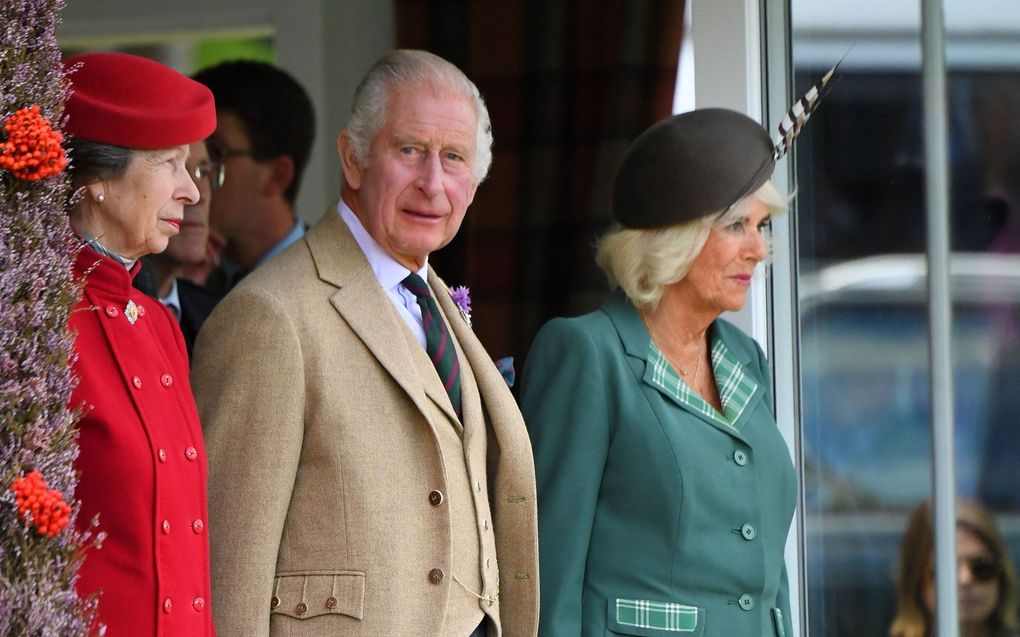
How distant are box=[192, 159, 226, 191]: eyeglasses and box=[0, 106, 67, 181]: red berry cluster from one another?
1.63 metres

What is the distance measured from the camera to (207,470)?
8.82 ft

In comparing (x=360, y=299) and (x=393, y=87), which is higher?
(x=393, y=87)

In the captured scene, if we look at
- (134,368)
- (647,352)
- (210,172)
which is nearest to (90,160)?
(134,368)

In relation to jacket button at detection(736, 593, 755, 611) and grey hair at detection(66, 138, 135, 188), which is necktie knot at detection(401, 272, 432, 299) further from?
jacket button at detection(736, 593, 755, 611)

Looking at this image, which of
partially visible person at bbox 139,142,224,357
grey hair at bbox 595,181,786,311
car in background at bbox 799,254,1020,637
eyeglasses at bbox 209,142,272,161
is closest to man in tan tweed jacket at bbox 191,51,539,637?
grey hair at bbox 595,181,786,311

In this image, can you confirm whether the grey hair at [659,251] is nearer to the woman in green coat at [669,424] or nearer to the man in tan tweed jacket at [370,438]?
the woman in green coat at [669,424]

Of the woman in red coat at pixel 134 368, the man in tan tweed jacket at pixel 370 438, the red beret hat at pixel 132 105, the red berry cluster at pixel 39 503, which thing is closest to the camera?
the red berry cluster at pixel 39 503

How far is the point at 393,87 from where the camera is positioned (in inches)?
122

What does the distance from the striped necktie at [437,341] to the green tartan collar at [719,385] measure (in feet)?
1.64

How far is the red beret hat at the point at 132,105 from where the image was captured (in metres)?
2.46

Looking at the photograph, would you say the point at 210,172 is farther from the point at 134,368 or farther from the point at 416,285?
the point at 134,368

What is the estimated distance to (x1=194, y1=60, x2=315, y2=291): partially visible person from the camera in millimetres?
5121

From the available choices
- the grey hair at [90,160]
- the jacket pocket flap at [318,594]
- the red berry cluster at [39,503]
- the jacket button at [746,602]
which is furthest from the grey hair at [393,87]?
the red berry cluster at [39,503]

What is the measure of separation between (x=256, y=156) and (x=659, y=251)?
→ 2042 millimetres
